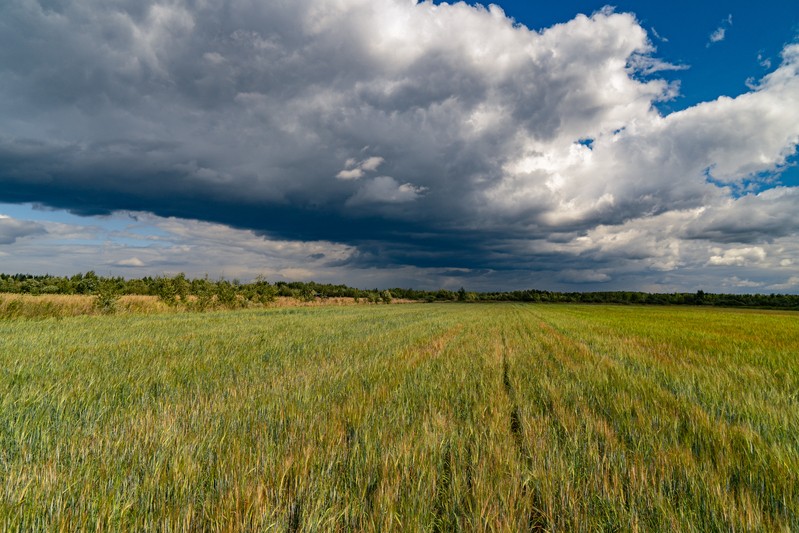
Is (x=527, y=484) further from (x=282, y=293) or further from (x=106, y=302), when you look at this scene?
(x=282, y=293)

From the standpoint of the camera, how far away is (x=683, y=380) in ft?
21.9

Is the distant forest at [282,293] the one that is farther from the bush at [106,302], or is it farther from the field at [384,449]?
the field at [384,449]

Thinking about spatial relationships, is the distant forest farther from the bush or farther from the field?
the field

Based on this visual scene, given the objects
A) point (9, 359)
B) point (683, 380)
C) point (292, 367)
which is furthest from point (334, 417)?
point (9, 359)

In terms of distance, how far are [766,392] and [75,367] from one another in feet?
39.3

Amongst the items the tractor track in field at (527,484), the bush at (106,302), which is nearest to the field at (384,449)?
the tractor track in field at (527,484)

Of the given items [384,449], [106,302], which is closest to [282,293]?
[106,302]

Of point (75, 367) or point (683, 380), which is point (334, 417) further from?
point (683, 380)

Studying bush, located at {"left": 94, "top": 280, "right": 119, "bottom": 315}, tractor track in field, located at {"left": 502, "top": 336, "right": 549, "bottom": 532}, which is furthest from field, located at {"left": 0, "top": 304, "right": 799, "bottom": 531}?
bush, located at {"left": 94, "top": 280, "right": 119, "bottom": 315}

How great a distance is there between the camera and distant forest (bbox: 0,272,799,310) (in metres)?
37.1

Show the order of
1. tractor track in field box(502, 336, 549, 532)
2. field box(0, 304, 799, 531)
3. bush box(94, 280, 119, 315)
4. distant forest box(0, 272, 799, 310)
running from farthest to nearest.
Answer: distant forest box(0, 272, 799, 310)
bush box(94, 280, 119, 315)
tractor track in field box(502, 336, 549, 532)
field box(0, 304, 799, 531)

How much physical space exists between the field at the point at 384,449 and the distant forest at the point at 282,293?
26102 mm

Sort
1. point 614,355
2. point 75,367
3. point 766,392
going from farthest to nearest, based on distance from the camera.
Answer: point 614,355 < point 75,367 < point 766,392

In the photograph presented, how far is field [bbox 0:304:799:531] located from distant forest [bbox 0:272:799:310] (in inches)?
1028
